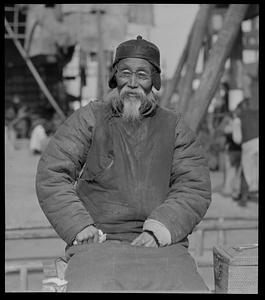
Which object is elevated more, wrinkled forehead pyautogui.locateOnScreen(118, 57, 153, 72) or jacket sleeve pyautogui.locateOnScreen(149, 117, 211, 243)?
wrinkled forehead pyautogui.locateOnScreen(118, 57, 153, 72)

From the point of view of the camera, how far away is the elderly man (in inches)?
91.4

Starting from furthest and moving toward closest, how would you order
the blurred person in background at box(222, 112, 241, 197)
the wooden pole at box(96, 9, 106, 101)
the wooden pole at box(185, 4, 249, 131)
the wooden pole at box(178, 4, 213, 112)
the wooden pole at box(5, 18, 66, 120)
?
the blurred person in background at box(222, 112, 241, 197), the wooden pole at box(5, 18, 66, 120), the wooden pole at box(96, 9, 106, 101), the wooden pole at box(178, 4, 213, 112), the wooden pole at box(185, 4, 249, 131)

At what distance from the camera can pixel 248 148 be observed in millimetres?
7215

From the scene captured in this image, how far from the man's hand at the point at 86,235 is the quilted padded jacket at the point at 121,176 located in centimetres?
8

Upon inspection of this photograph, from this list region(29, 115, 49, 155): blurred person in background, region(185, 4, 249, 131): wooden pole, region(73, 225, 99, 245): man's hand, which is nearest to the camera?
region(73, 225, 99, 245): man's hand

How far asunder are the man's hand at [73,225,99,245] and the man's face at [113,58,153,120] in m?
0.51

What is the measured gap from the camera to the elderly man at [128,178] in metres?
2.32

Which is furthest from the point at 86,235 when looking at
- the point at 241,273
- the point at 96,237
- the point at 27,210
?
the point at 27,210

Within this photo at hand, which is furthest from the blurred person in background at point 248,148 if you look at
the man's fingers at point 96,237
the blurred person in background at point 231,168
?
the man's fingers at point 96,237

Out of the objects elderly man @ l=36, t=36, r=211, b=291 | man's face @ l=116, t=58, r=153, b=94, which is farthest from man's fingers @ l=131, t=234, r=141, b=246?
man's face @ l=116, t=58, r=153, b=94

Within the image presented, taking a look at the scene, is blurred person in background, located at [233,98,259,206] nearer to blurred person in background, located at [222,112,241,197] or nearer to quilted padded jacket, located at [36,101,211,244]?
blurred person in background, located at [222,112,241,197]

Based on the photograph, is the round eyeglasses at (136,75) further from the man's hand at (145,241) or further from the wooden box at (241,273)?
the wooden box at (241,273)

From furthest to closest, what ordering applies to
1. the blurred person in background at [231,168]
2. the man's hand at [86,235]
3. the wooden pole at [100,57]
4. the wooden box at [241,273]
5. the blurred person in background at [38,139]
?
the blurred person in background at [231,168] < the blurred person in background at [38,139] < the wooden pole at [100,57] < the wooden box at [241,273] < the man's hand at [86,235]

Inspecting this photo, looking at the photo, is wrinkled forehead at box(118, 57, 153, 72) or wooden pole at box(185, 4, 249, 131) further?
wooden pole at box(185, 4, 249, 131)
